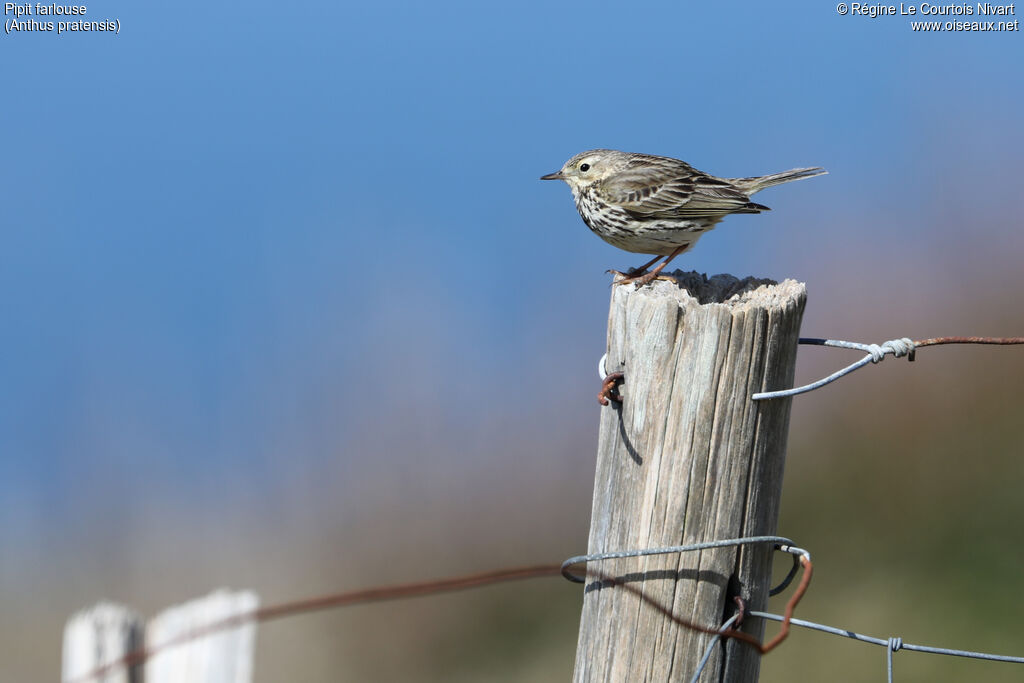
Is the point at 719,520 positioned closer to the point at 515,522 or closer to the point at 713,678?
the point at 713,678

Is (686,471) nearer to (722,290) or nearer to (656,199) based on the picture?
(722,290)

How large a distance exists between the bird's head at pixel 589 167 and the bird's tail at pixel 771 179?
0.73 meters

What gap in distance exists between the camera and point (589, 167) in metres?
6.32

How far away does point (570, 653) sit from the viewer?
7746mm

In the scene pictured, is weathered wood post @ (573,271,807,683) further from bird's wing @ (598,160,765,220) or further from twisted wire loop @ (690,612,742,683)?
bird's wing @ (598,160,765,220)

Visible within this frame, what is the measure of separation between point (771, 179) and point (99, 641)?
5197 mm

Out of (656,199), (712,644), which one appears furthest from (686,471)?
(656,199)

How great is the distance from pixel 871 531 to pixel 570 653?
2702 mm

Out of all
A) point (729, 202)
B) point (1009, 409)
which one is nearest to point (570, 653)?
point (729, 202)

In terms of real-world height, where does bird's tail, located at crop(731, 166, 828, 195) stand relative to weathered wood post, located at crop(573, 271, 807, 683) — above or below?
above

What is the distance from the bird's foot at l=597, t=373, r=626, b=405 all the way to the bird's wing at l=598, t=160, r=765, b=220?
3013 millimetres

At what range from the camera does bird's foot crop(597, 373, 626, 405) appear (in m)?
2.68

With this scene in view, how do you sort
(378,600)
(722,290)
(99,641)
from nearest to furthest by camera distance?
1. (99,641)
2. (378,600)
3. (722,290)

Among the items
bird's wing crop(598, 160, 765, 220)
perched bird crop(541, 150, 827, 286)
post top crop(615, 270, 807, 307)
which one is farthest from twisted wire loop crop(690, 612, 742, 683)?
bird's wing crop(598, 160, 765, 220)
